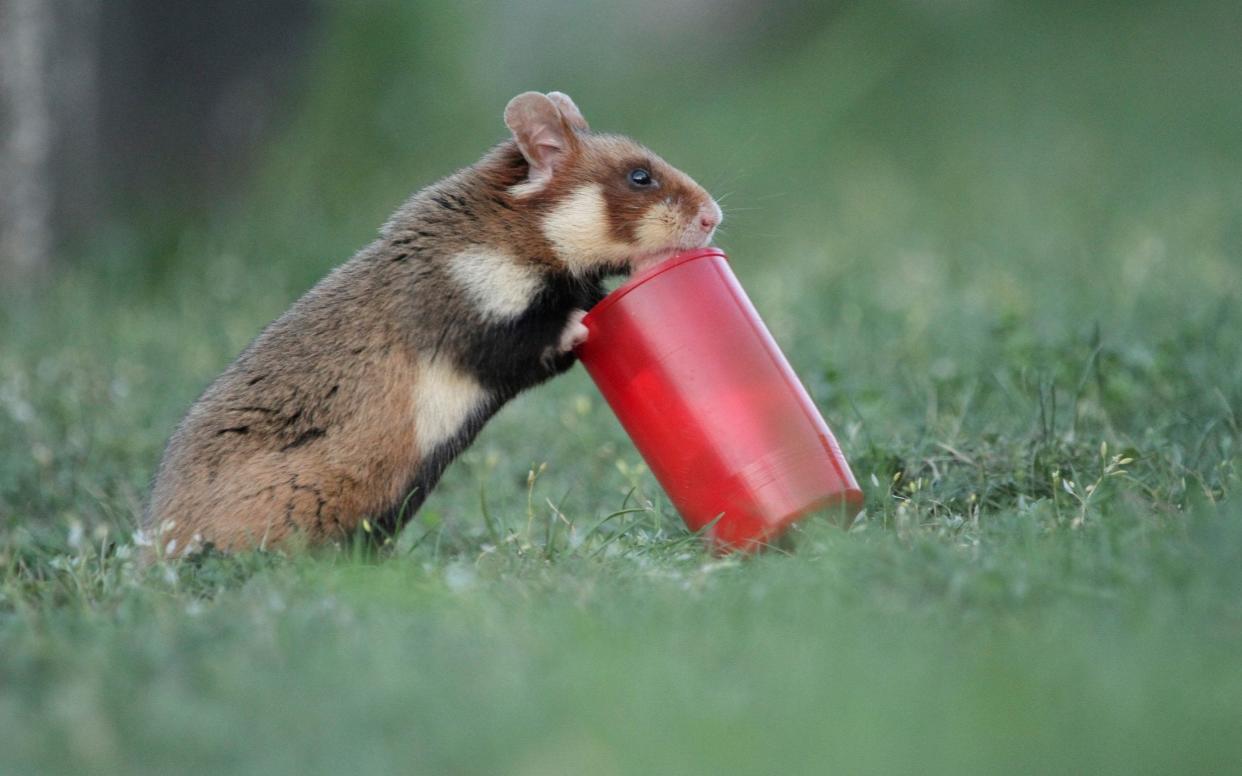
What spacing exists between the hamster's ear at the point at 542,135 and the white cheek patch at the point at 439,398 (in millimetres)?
663

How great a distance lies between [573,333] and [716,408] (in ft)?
1.64

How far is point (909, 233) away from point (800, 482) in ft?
17.5

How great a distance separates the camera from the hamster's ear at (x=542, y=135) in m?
4.54

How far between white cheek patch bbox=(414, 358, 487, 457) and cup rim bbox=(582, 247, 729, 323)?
0.44 metres

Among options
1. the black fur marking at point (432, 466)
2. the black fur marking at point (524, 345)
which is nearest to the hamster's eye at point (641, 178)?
the black fur marking at point (524, 345)

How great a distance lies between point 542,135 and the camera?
15.0ft

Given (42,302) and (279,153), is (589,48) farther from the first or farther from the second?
(42,302)

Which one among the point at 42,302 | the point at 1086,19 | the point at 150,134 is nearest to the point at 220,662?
the point at 42,302

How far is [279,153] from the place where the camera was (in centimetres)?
970

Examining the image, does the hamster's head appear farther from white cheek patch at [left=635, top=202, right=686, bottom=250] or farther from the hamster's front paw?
the hamster's front paw

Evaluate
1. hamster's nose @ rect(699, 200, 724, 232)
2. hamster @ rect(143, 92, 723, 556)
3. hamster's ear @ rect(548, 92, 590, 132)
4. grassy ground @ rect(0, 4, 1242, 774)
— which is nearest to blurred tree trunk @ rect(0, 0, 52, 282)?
grassy ground @ rect(0, 4, 1242, 774)

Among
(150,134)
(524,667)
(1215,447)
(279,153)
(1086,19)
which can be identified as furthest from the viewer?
(1086,19)

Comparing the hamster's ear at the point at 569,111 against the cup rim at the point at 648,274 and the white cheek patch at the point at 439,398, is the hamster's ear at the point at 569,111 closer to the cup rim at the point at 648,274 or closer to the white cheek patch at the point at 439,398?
the cup rim at the point at 648,274

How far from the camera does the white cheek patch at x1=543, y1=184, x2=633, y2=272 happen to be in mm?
4496
